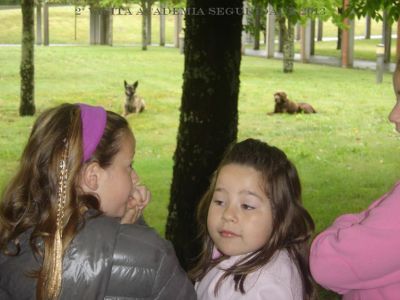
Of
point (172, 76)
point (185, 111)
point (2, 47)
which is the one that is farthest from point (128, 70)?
point (185, 111)

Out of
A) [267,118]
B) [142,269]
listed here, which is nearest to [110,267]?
→ [142,269]

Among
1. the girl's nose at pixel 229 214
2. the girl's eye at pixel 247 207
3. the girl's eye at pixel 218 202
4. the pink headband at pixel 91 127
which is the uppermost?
the pink headband at pixel 91 127

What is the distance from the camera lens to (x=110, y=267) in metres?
1.60

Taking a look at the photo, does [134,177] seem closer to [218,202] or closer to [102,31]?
[218,202]

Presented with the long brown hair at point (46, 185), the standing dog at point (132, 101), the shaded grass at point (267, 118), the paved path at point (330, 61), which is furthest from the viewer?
the paved path at point (330, 61)

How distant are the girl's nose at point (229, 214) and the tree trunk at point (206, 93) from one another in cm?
246

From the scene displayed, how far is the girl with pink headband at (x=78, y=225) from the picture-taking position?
1.60m

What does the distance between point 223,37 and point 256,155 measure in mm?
2436

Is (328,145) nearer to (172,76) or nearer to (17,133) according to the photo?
(17,133)

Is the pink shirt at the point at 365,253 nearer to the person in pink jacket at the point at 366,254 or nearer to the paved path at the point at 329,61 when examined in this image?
the person in pink jacket at the point at 366,254

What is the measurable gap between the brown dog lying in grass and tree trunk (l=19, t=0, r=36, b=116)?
429cm

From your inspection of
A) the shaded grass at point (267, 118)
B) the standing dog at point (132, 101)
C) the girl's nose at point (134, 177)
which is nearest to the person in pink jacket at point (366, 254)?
the girl's nose at point (134, 177)

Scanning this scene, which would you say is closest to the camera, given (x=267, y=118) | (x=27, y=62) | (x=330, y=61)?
(x=27, y=62)

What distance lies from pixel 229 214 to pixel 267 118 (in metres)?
10.4
